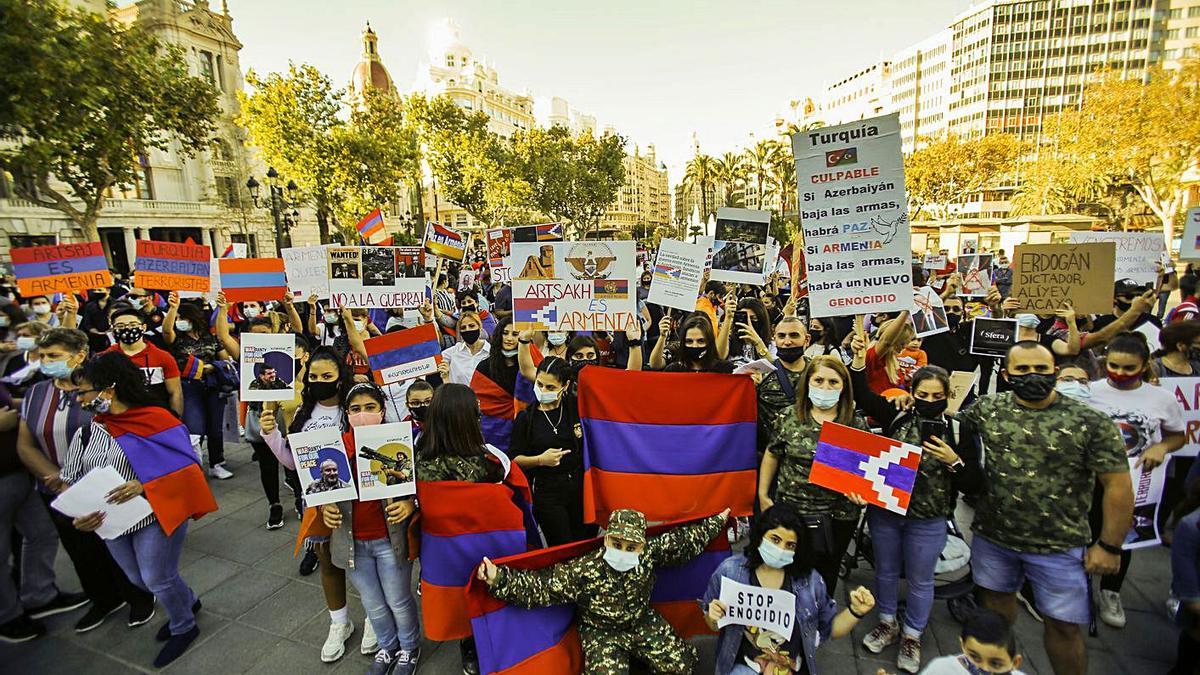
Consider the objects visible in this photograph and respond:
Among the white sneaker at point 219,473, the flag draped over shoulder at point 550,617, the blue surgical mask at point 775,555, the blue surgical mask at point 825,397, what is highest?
the blue surgical mask at point 825,397

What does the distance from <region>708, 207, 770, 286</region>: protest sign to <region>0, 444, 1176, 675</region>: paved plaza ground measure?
369cm

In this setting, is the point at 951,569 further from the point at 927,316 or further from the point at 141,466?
the point at 141,466

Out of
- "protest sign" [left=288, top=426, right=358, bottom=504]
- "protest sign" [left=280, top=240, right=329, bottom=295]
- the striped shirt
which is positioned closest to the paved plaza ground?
the striped shirt

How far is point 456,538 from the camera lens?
11.3ft

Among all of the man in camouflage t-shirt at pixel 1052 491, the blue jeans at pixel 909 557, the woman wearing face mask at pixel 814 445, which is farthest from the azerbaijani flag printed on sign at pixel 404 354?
the man in camouflage t-shirt at pixel 1052 491

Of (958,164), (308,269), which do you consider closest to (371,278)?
(308,269)

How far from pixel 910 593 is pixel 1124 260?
907 centimetres

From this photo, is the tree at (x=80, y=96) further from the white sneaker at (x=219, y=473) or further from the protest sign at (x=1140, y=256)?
the protest sign at (x=1140, y=256)

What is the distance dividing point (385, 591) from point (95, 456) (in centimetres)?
221

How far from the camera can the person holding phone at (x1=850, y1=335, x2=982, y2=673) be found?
10.7 feet

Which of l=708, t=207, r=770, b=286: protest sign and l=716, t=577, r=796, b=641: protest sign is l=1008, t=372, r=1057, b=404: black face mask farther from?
l=708, t=207, r=770, b=286: protest sign

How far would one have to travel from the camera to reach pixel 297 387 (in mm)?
4941

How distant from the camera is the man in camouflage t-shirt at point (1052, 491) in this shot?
2.94 meters

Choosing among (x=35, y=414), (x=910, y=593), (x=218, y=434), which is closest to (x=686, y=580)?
(x=910, y=593)
